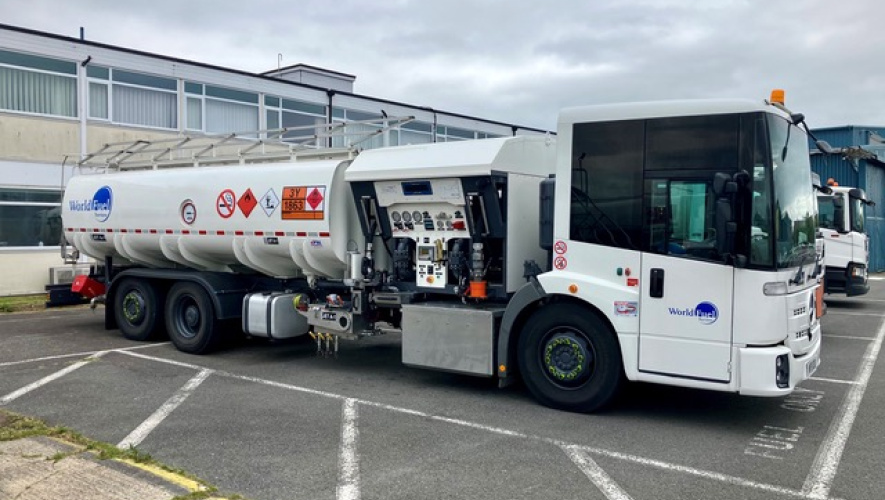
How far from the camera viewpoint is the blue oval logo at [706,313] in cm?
657

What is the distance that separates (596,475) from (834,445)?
7.74ft

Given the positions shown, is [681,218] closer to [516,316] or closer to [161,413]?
[516,316]

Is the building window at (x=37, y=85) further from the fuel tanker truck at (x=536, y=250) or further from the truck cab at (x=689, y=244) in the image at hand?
the truck cab at (x=689, y=244)

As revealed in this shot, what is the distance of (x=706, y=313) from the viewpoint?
6605mm

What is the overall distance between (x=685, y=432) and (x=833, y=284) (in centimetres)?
1167

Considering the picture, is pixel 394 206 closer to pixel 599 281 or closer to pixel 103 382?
pixel 599 281

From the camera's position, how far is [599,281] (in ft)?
23.4

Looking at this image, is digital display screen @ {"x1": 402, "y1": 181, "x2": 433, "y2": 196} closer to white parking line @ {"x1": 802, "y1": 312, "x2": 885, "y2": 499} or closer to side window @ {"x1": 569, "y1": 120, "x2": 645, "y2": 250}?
side window @ {"x1": 569, "y1": 120, "x2": 645, "y2": 250}

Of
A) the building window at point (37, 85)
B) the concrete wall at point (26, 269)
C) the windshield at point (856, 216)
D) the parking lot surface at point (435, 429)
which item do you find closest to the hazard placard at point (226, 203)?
the parking lot surface at point (435, 429)

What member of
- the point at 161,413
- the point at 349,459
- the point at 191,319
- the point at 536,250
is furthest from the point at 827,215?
the point at 161,413

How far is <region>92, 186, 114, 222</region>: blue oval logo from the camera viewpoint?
39.3 ft

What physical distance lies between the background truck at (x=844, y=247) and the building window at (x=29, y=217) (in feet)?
61.1

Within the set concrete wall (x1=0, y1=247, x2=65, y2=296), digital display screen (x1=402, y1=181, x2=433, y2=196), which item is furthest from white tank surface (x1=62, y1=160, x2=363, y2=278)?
concrete wall (x1=0, y1=247, x2=65, y2=296)

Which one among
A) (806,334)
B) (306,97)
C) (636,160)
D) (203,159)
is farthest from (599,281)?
(306,97)
